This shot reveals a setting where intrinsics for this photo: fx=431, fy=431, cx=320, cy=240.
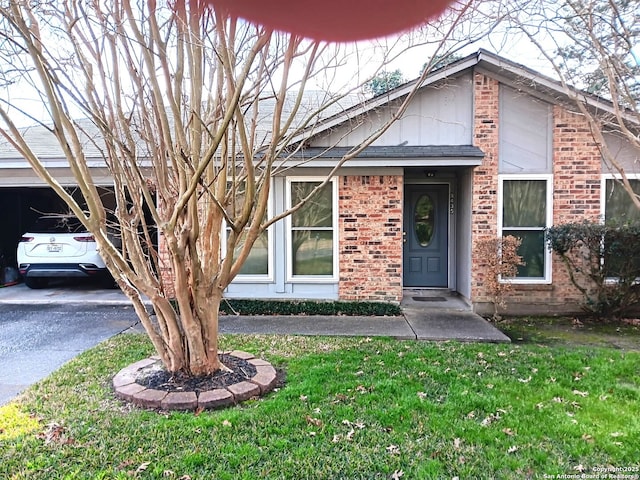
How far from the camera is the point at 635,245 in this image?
6414 mm

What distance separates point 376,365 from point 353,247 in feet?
10.8

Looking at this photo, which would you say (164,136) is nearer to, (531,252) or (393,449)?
(393,449)

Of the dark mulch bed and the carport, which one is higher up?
the carport

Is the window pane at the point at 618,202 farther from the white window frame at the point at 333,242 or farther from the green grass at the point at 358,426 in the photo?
the white window frame at the point at 333,242

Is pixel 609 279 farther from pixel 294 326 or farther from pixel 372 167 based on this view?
pixel 294 326

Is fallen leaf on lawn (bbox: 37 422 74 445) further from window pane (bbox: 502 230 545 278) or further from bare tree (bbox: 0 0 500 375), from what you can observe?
window pane (bbox: 502 230 545 278)

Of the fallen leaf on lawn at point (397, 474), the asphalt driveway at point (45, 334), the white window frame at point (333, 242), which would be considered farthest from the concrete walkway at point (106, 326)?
the fallen leaf on lawn at point (397, 474)

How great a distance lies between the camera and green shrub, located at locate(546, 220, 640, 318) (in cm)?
647

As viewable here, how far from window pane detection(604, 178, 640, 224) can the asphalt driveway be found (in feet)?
26.7

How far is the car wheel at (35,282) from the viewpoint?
966 cm

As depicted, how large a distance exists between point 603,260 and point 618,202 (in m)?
1.31

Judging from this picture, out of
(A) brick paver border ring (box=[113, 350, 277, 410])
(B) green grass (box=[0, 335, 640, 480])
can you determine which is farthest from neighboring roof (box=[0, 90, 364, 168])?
(B) green grass (box=[0, 335, 640, 480])

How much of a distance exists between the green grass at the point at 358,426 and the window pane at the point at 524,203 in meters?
3.23

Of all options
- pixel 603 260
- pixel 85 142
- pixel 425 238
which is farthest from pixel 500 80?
pixel 85 142
